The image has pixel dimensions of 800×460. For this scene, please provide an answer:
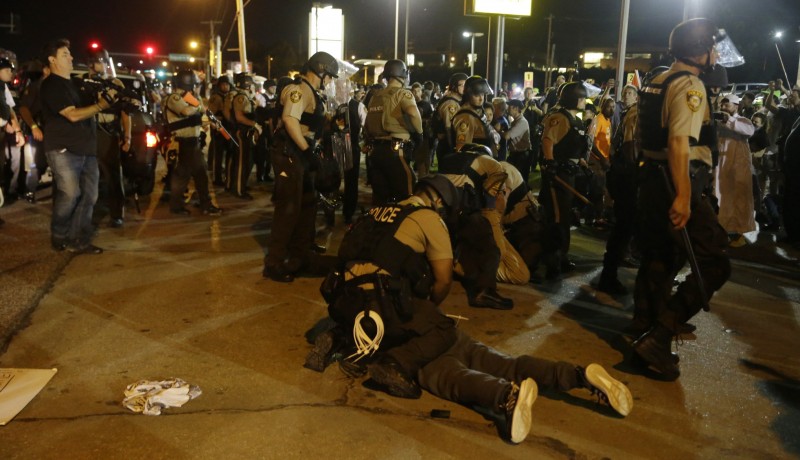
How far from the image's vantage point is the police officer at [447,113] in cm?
928

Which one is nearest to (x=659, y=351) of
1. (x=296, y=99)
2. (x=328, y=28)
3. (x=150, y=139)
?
(x=296, y=99)

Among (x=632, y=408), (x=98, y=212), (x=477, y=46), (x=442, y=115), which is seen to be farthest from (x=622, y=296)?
(x=477, y=46)

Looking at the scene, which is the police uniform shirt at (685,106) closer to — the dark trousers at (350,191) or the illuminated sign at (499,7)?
the dark trousers at (350,191)

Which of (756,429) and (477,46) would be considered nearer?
(756,429)

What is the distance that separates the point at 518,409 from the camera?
3.58m

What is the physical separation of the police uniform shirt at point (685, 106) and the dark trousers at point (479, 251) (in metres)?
1.91

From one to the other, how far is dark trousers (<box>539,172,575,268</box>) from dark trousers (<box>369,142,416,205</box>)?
1452 mm

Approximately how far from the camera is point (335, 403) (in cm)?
410

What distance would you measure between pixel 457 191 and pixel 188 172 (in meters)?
5.76

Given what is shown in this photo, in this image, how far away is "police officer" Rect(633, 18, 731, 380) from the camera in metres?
4.32

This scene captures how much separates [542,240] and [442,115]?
3.18 meters

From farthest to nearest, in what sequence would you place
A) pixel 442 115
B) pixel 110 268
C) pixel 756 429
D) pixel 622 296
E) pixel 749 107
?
pixel 749 107 → pixel 442 115 → pixel 110 268 → pixel 622 296 → pixel 756 429

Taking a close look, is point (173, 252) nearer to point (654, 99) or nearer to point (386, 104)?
point (386, 104)

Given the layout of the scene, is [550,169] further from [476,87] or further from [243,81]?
[243,81]
